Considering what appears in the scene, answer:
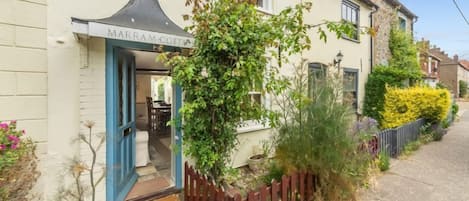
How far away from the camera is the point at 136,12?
3.79 metres

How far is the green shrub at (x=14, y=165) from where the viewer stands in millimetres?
2484

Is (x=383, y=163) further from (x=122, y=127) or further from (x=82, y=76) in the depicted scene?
(x=82, y=76)

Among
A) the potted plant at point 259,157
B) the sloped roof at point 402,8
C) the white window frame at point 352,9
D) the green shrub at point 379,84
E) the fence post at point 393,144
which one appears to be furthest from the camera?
the sloped roof at point 402,8

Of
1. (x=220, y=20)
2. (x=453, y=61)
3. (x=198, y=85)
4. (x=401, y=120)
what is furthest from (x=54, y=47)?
(x=453, y=61)

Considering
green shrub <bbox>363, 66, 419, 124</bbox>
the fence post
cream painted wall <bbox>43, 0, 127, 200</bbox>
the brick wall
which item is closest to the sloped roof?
green shrub <bbox>363, 66, 419, 124</bbox>

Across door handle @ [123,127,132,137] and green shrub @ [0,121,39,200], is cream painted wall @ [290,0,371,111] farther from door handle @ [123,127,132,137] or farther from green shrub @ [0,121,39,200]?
green shrub @ [0,121,39,200]

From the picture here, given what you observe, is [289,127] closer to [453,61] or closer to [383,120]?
[383,120]

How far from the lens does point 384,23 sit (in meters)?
12.6

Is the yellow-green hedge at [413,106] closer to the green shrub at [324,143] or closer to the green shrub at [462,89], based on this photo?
the green shrub at [324,143]

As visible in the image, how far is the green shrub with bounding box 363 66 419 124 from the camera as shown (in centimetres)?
1038

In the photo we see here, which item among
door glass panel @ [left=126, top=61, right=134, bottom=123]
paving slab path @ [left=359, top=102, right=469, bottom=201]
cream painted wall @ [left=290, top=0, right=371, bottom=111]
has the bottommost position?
paving slab path @ [left=359, top=102, right=469, bottom=201]

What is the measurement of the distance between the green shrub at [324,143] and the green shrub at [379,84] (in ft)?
24.5

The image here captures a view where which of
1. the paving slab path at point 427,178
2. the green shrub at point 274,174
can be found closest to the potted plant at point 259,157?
the green shrub at point 274,174

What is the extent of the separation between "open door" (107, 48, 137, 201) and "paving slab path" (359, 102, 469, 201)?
13.4 feet
